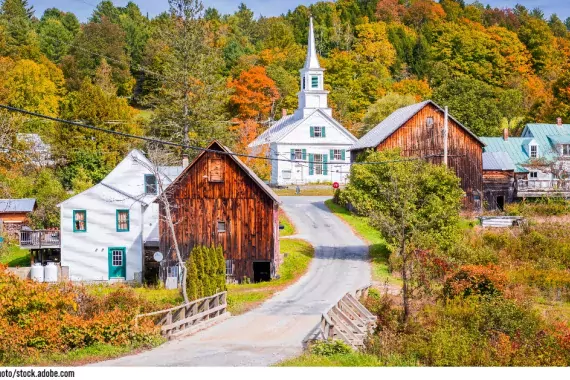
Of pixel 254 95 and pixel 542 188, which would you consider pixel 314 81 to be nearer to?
pixel 254 95

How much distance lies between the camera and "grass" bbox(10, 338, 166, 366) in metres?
21.4

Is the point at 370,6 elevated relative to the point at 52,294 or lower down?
elevated

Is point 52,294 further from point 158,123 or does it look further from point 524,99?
point 524,99

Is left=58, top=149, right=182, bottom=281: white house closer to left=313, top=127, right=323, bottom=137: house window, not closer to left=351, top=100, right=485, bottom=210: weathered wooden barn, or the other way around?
left=351, top=100, right=485, bottom=210: weathered wooden barn

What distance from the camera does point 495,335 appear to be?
23.8 meters

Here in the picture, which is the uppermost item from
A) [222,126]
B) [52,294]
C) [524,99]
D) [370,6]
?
[370,6]

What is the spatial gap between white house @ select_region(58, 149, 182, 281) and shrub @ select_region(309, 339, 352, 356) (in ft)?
77.4

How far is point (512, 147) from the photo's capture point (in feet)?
208

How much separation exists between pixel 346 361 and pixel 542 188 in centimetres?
3884

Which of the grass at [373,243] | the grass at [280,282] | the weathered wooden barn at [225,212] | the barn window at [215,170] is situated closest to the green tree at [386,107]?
the grass at [373,243]

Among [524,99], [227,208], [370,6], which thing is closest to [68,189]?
[227,208]

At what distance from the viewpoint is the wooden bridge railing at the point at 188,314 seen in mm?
24672

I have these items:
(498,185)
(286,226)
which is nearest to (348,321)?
(286,226)

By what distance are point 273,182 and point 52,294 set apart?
1808 inches
